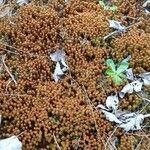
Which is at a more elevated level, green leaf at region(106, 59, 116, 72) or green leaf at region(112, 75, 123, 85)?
green leaf at region(106, 59, 116, 72)

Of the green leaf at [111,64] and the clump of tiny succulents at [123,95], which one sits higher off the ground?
the green leaf at [111,64]

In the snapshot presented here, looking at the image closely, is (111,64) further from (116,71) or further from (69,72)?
(69,72)

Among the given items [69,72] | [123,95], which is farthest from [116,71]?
[69,72]

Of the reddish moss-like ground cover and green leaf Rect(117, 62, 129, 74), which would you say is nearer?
the reddish moss-like ground cover

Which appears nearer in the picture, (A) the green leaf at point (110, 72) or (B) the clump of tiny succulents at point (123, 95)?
(B) the clump of tiny succulents at point (123, 95)

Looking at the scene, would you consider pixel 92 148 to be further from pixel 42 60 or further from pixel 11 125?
pixel 42 60

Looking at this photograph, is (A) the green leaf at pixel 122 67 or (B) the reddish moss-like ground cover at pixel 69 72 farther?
(A) the green leaf at pixel 122 67

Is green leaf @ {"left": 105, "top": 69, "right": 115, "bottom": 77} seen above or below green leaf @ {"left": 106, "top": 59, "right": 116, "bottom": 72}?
below

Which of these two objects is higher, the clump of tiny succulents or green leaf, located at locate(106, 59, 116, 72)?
green leaf, located at locate(106, 59, 116, 72)

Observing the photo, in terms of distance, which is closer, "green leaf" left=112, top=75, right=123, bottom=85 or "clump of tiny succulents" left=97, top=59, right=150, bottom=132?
"clump of tiny succulents" left=97, top=59, right=150, bottom=132
